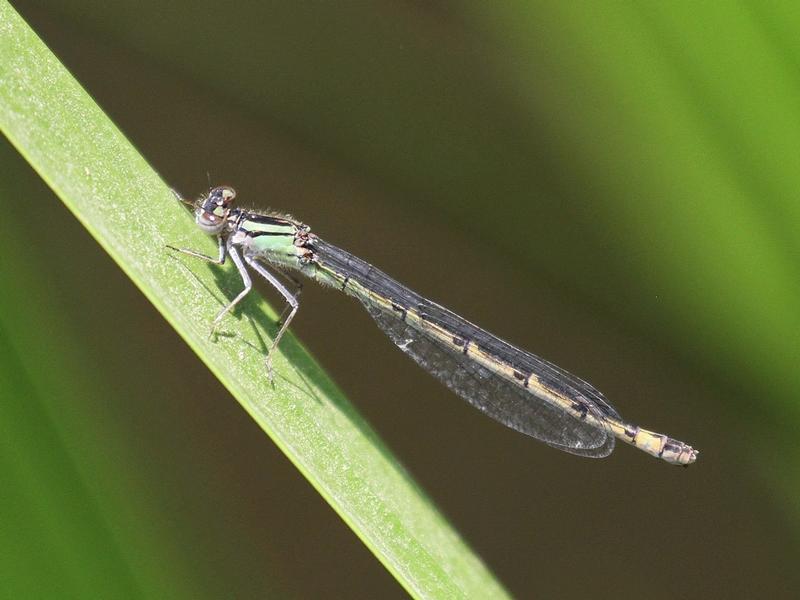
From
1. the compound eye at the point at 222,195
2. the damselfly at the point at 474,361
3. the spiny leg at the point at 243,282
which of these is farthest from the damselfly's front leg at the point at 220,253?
the damselfly at the point at 474,361

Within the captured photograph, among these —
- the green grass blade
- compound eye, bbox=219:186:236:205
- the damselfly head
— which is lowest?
the green grass blade

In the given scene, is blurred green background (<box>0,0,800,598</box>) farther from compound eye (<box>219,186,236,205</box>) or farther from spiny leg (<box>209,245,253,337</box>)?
compound eye (<box>219,186,236,205</box>)

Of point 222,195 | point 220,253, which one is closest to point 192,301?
point 220,253

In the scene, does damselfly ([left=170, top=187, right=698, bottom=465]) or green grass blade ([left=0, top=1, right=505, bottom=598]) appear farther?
damselfly ([left=170, top=187, right=698, bottom=465])

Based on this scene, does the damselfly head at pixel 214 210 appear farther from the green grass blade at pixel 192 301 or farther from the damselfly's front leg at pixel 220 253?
the green grass blade at pixel 192 301

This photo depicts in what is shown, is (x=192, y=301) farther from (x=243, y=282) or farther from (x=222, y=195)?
(x=222, y=195)

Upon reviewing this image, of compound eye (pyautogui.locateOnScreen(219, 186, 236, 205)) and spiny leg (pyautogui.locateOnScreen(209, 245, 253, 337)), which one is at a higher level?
compound eye (pyautogui.locateOnScreen(219, 186, 236, 205))

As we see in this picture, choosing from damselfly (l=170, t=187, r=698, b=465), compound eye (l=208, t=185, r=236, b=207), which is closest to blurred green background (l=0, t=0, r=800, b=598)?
damselfly (l=170, t=187, r=698, b=465)
